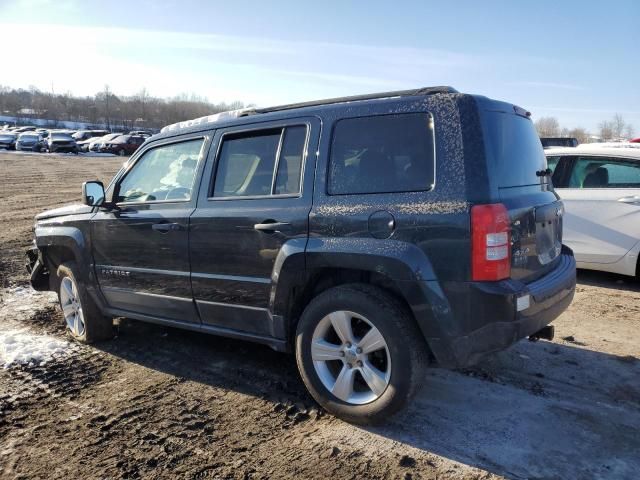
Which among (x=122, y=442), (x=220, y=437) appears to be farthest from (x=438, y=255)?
(x=122, y=442)

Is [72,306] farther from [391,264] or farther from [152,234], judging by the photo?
[391,264]

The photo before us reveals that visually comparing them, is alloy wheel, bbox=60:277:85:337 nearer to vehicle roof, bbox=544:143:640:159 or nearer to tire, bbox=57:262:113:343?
tire, bbox=57:262:113:343

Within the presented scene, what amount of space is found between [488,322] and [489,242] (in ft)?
1.43

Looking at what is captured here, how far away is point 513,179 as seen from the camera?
3.27 metres

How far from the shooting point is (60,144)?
138 feet

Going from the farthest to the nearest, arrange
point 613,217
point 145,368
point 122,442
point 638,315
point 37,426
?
point 613,217, point 638,315, point 145,368, point 37,426, point 122,442

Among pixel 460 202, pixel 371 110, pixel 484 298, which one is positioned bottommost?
pixel 484 298

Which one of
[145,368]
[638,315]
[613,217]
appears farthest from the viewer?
[613,217]

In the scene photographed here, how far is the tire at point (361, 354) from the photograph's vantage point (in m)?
3.14

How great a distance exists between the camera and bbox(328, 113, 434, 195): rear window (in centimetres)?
314

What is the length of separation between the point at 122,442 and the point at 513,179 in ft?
9.18

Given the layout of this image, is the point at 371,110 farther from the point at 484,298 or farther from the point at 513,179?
the point at 484,298

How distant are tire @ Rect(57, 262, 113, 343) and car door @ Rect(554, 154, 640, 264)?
526 centimetres

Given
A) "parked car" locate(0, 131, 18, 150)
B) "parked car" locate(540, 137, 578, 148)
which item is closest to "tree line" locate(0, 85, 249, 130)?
"parked car" locate(0, 131, 18, 150)
